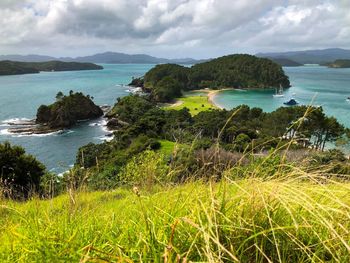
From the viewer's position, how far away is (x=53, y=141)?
51.8 meters

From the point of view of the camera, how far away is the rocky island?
59487mm

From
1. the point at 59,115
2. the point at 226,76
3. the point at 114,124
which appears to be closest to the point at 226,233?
the point at 114,124

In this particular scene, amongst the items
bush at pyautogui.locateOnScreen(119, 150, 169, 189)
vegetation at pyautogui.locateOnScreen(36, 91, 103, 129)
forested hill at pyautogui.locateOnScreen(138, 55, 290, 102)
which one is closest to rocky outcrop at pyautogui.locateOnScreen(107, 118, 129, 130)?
vegetation at pyautogui.locateOnScreen(36, 91, 103, 129)

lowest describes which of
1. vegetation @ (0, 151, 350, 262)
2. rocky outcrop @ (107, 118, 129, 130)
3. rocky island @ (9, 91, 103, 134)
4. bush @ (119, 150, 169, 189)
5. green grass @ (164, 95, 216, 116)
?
rocky outcrop @ (107, 118, 129, 130)

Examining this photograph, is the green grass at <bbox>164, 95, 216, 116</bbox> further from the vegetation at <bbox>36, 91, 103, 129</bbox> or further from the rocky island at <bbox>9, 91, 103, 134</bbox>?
the rocky island at <bbox>9, 91, 103, 134</bbox>

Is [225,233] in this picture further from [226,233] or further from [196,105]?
[196,105]

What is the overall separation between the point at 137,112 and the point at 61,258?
211ft

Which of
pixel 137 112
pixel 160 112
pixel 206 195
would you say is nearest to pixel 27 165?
pixel 206 195

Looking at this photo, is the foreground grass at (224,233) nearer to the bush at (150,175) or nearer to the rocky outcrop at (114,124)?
the bush at (150,175)

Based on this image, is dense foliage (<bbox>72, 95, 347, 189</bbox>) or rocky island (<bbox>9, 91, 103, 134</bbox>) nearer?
dense foliage (<bbox>72, 95, 347, 189</bbox>)

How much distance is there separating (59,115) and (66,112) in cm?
129

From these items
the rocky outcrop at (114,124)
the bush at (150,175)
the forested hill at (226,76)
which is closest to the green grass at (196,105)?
the rocky outcrop at (114,124)

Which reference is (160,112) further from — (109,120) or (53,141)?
(53,141)

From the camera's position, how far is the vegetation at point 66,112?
62.8m
